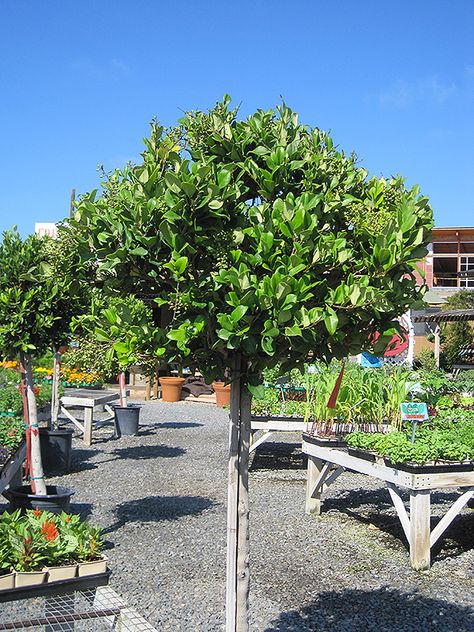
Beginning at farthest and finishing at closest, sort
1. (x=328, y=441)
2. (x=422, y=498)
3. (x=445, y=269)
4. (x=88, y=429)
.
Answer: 1. (x=445, y=269)
2. (x=88, y=429)
3. (x=328, y=441)
4. (x=422, y=498)

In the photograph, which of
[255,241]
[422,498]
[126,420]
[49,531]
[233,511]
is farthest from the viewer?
[126,420]

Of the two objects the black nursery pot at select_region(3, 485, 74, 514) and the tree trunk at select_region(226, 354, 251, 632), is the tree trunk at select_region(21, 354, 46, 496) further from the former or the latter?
the tree trunk at select_region(226, 354, 251, 632)

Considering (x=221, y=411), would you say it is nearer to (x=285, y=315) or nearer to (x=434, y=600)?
(x=434, y=600)

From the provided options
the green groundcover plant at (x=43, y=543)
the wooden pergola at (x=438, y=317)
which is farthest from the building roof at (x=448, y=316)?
the green groundcover plant at (x=43, y=543)

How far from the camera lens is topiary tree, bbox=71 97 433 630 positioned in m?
2.36

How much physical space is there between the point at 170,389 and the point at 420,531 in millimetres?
13503

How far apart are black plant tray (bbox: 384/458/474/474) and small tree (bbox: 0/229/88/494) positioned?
3.10 meters

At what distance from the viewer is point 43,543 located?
3.60 meters

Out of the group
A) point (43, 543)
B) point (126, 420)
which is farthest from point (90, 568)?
point (126, 420)

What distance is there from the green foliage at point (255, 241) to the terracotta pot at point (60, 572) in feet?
4.84

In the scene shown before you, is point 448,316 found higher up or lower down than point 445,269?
lower down

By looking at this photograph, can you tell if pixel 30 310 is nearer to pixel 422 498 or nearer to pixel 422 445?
pixel 422 445

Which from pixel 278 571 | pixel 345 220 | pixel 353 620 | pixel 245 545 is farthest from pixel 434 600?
pixel 345 220

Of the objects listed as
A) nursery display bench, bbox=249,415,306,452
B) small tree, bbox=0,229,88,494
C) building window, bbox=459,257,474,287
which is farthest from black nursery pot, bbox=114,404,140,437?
building window, bbox=459,257,474,287
